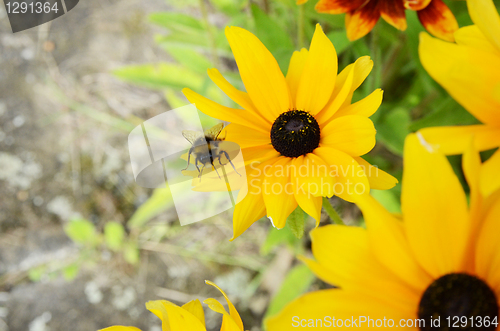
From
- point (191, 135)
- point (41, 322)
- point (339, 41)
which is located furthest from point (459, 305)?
point (41, 322)

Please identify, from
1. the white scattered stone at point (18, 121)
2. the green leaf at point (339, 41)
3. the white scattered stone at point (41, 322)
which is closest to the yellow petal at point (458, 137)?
the green leaf at point (339, 41)

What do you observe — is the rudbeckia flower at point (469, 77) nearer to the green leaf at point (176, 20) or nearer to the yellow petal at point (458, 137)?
the yellow petal at point (458, 137)

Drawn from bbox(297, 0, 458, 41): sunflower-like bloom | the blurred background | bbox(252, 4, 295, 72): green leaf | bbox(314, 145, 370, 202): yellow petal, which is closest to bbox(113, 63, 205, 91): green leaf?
the blurred background

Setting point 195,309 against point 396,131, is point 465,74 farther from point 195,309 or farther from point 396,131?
point 396,131

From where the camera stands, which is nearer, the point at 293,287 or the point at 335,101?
the point at 335,101

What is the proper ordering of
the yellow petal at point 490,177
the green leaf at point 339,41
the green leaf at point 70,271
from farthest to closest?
the green leaf at point 70,271 → the green leaf at point 339,41 → the yellow petal at point 490,177

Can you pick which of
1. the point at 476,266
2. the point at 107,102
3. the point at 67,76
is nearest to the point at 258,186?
the point at 476,266
